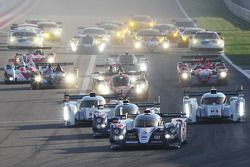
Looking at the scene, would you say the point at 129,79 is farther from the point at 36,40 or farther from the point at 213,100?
the point at 36,40

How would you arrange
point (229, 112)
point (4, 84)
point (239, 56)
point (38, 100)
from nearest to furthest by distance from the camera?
1. point (229, 112)
2. point (38, 100)
3. point (4, 84)
4. point (239, 56)

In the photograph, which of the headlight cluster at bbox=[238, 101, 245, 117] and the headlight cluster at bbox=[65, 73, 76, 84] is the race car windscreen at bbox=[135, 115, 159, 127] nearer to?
the headlight cluster at bbox=[238, 101, 245, 117]

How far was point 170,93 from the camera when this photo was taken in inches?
1996

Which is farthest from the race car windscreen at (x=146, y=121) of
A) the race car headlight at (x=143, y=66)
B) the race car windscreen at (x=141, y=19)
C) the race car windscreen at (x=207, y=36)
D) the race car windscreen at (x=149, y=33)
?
the race car windscreen at (x=141, y=19)

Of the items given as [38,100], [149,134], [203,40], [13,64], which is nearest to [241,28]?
[203,40]

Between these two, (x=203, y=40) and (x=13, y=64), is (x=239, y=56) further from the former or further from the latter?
(x=13, y=64)

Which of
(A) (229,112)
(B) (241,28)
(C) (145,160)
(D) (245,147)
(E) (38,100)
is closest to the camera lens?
(C) (145,160)

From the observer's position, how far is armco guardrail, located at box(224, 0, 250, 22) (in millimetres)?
103506

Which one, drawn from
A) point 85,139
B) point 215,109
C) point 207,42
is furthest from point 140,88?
point 207,42

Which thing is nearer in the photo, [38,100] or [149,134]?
[149,134]

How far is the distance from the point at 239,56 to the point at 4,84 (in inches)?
832

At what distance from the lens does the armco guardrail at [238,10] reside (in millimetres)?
103506

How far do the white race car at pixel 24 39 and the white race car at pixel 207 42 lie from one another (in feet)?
36.7

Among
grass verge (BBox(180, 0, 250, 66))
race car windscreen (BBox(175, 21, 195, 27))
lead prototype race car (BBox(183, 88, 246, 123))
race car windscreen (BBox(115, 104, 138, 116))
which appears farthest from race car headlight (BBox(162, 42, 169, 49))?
race car windscreen (BBox(115, 104, 138, 116))
